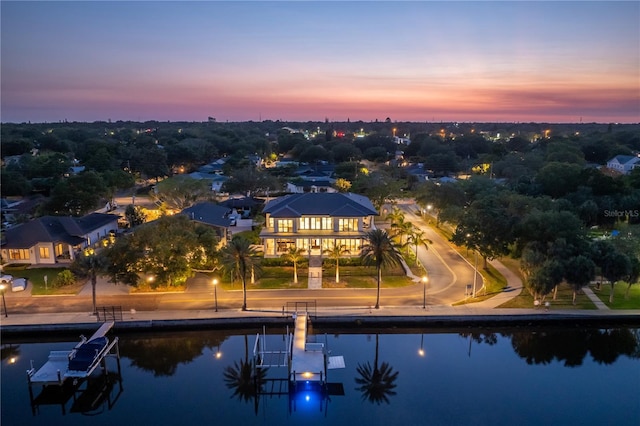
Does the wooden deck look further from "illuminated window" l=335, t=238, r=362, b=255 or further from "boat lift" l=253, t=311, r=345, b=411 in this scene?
"illuminated window" l=335, t=238, r=362, b=255

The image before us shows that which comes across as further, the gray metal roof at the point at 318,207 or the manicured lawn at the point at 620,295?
the gray metal roof at the point at 318,207

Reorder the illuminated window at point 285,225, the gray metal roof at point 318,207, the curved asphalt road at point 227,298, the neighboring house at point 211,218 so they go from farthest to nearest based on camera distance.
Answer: the neighboring house at point 211,218, the illuminated window at point 285,225, the gray metal roof at point 318,207, the curved asphalt road at point 227,298

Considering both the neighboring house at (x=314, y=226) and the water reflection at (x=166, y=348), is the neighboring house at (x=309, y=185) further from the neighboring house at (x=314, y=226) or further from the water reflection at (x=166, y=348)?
the water reflection at (x=166, y=348)

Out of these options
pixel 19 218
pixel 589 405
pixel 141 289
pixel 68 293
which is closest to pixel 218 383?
pixel 141 289

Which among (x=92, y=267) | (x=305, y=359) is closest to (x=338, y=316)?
(x=305, y=359)

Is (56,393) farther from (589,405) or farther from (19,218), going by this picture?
(19,218)

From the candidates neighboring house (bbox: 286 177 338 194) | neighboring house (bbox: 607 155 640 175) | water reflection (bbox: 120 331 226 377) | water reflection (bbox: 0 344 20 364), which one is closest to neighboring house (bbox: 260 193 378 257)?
water reflection (bbox: 120 331 226 377)

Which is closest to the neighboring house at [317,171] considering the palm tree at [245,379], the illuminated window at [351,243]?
the illuminated window at [351,243]
